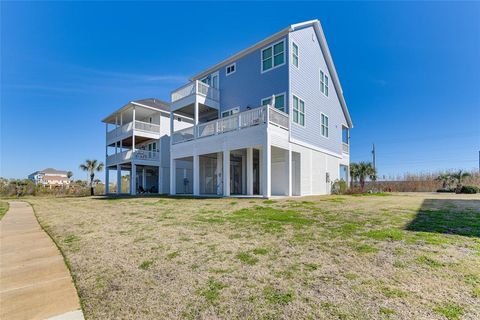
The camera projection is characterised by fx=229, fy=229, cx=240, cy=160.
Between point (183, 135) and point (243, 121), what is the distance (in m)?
5.82

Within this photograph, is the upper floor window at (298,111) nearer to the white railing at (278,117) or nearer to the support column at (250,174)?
the white railing at (278,117)

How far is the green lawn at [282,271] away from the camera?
212 cm

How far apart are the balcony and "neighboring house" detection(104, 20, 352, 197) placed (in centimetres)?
21

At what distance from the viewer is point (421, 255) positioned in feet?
10.8

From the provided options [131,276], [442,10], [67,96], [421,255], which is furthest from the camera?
[67,96]

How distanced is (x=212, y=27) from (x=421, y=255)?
17358mm

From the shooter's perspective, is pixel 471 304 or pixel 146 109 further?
pixel 146 109

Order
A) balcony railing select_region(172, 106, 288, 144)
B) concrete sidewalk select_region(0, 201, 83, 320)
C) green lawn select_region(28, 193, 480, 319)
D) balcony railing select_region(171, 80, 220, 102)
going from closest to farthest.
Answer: green lawn select_region(28, 193, 480, 319), concrete sidewalk select_region(0, 201, 83, 320), balcony railing select_region(172, 106, 288, 144), balcony railing select_region(171, 80, 220, 102)

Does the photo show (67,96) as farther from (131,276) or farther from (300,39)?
(131,276)

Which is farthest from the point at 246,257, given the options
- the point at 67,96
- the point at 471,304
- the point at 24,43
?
the point at 67,96

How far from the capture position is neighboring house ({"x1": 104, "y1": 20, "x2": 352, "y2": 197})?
42.1 feet

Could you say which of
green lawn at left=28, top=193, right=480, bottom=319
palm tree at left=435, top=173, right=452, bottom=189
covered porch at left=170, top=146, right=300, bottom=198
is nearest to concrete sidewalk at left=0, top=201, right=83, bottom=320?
green lawn at left=28, top=193, right=480, bottom=319

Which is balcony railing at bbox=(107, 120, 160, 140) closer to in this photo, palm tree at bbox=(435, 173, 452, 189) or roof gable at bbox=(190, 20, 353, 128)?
roof gable at bbox=(190, 20, 353, 128)

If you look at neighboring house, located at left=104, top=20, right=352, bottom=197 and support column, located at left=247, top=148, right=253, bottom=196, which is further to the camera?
support column, located at left=247, top=148, right=253, bottom=196
